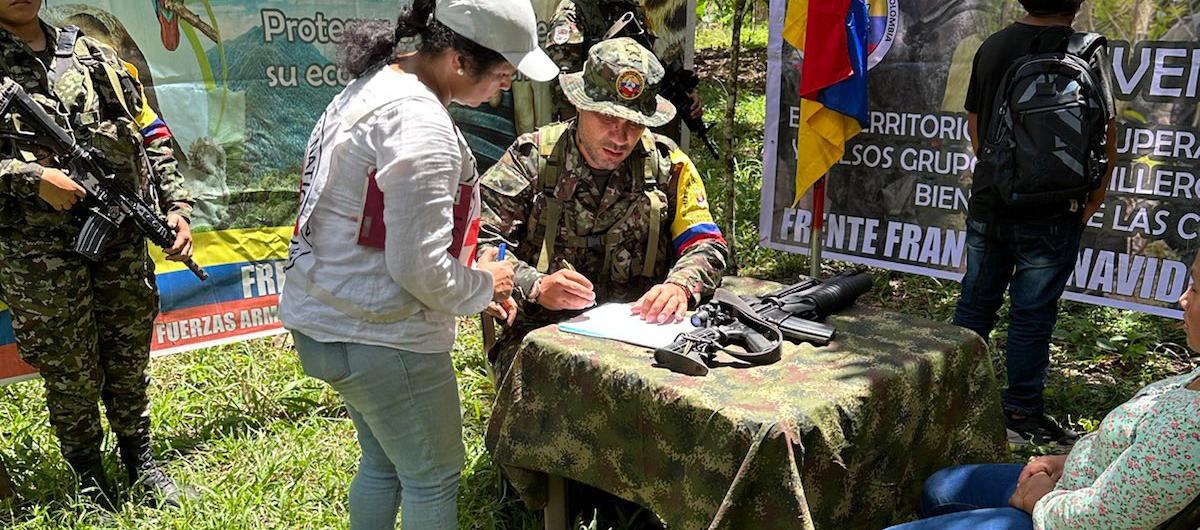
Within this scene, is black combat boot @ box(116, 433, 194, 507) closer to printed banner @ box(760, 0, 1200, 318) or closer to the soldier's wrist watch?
the soldier's wrist watch

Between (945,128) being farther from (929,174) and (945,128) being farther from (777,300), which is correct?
(777,300)

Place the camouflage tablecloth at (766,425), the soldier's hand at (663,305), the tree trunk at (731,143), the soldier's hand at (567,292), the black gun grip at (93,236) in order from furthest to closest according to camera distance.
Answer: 1. the tree trunk at (731,143)
2. the black gun grip at (93,236)
3. the soldier's hand at (567,292)
4. the soldier's hand at (663,305)
5. the camouflage tablecloth at (766,425)

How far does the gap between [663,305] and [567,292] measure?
0.92 ft

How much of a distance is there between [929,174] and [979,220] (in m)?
0.81

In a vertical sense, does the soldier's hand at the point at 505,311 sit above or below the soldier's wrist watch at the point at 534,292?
below

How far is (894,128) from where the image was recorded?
423 centimetres

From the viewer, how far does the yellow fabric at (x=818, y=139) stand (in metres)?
4.05

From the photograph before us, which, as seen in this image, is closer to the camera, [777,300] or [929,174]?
[777,300]

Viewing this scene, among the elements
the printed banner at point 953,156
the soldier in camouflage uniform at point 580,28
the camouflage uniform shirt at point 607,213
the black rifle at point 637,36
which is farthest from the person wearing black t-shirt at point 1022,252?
the soldier in camouflage uniform at point 580,28

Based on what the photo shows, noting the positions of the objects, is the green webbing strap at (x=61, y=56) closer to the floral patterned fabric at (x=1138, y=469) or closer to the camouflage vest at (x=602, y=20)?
the camouflage vest at (x=602, y=20)

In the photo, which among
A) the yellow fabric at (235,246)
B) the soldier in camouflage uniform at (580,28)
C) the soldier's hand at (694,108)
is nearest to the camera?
the yellow fabric at (235,246)

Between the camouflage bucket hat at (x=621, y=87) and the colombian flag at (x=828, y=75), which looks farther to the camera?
the colombian flag at (x=828, y=75)

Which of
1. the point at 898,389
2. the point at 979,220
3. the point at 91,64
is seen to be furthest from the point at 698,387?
the point at 91,64

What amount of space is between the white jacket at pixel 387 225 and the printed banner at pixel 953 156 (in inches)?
111
